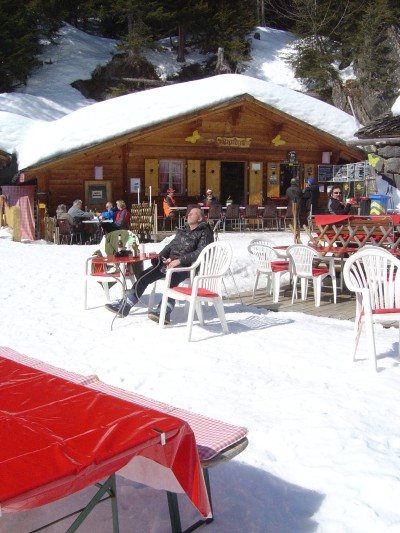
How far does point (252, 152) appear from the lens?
64.5 ft

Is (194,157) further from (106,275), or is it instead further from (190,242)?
(190,242)

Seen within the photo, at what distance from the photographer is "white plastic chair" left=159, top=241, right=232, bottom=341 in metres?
5.79

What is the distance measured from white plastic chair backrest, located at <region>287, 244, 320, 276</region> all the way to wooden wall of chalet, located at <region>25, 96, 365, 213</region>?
10.7 meters

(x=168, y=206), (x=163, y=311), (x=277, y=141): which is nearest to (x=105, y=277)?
(x=163, y=311)

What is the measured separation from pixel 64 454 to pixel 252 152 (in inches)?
719

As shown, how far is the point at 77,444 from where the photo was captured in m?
2.06

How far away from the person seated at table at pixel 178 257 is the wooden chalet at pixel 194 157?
35.2ft

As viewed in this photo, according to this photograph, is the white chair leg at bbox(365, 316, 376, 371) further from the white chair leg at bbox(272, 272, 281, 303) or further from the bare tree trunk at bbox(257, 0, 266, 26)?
the bare tree trunk at bbox(257, 0, 266, 26)

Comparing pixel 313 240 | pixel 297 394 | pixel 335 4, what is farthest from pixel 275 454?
pixel 335 4

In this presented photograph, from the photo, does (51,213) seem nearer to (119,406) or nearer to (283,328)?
(283,328)

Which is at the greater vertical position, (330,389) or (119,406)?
(119,406)

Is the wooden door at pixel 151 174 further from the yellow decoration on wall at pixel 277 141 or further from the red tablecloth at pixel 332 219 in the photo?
the red tablecloth at pixel 332 219

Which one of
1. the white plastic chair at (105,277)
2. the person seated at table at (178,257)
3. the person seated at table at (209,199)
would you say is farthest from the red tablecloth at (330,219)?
the person seated at table at (209,199)

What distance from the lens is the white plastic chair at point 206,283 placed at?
19.0 feet
